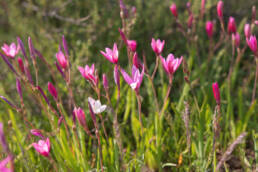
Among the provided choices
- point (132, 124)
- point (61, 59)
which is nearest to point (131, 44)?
point (61, 59)

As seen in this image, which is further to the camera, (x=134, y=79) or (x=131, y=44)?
(x=131, y=44)

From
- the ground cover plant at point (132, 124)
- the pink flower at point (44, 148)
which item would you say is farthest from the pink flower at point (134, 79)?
the pink flower at point (44, 148)

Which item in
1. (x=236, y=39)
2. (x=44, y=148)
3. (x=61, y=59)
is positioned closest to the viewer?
(x=44, y=148)

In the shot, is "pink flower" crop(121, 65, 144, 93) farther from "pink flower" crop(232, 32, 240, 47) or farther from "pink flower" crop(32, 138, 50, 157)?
"pink flower" crop(232, 32, 240, 47)

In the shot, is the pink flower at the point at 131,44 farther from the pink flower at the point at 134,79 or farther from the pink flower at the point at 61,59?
the pink flower at the point at 61,59

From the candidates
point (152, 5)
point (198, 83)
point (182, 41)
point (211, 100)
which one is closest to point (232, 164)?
point (211, 100)

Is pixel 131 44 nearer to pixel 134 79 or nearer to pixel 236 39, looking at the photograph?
pixel 134 79

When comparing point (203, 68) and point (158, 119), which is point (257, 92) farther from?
point (158, 119)

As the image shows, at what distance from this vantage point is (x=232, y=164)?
158 cm

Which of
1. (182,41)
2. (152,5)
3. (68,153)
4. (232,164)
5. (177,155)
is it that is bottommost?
(232,164)

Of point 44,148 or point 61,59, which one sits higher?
point 61,59

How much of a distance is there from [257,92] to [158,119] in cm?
109

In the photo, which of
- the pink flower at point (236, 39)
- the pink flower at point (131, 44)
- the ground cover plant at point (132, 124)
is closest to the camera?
the ground cover plant at point (132, 124)

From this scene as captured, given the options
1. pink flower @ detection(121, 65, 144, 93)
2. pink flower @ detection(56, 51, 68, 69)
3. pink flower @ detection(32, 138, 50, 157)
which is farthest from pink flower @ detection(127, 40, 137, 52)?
pink flower @ detection(32, 138, 50, 157)
